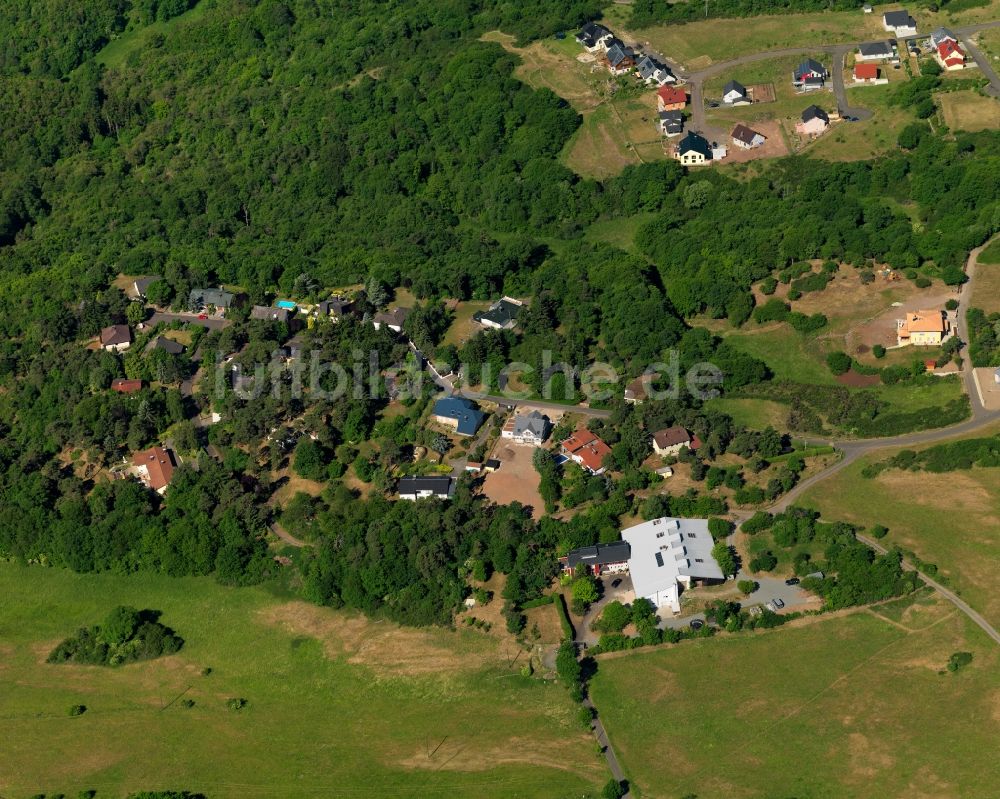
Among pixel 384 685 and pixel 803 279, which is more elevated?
pixel 803 279

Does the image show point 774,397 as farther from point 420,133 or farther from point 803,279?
point 420,133

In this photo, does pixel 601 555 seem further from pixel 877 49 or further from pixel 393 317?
pixel 877 49

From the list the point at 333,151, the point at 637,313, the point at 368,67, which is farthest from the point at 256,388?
the point at 368,67

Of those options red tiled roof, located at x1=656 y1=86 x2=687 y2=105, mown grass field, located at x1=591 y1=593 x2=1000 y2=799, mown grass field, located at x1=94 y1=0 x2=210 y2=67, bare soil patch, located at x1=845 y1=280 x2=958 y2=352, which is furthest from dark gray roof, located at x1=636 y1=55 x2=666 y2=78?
mown grass field, located at x1=591 y1=593 x2=1000 y2=799

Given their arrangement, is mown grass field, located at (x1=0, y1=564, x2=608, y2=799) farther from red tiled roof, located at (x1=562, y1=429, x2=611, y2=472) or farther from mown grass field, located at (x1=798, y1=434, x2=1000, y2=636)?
mown grass field, located at (x1=798, y1=434, x2=1000, y2=636)

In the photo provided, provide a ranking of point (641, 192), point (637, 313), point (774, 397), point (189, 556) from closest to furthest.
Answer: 1. point (189, 556)
2. point (774, 397)
3. point (637, 313)
4. point (641, 192)

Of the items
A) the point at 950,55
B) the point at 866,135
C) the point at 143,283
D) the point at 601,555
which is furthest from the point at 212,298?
the point at 950,55

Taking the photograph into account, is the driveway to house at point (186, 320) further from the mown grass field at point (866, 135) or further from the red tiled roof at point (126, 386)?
the mown grass field at point (866, 135)
